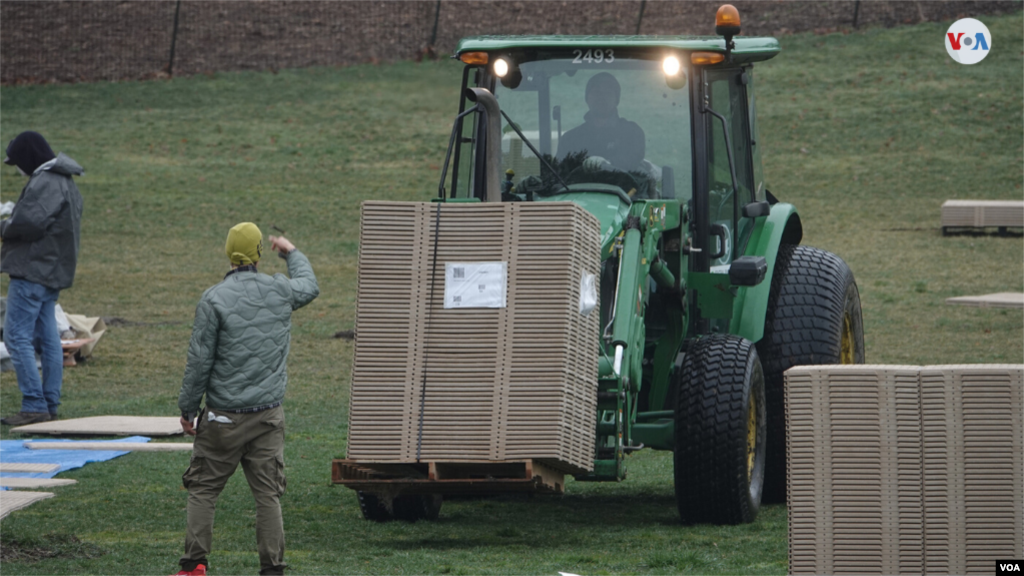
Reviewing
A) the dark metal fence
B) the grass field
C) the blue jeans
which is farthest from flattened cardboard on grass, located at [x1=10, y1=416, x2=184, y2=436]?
the dark metal fence

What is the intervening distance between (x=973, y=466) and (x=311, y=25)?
31049 mm

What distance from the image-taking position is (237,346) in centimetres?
621

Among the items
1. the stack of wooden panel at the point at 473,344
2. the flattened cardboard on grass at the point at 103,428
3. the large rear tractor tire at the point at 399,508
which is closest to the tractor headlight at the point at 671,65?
the stack of wooden panel at the point at 473,344

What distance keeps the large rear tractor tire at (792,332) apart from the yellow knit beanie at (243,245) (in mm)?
3586

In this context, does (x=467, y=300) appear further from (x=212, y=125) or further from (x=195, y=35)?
(x=195, y=35)

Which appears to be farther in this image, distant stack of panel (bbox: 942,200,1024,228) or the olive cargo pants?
distant stack of panel (bbox: 942,200,1024,228)

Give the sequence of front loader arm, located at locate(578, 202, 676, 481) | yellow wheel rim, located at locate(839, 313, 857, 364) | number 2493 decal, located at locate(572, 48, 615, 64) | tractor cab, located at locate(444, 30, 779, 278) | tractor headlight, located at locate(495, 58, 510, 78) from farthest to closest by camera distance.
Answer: yellow wheel rim, located at locate(839, 313, 857, 364), tractor headlight, located at locate(495, 58, 510, 78), number 2493 decal, located at locate(572, 48, 615, 64), tractor cab, located at locate(444, 30, 779, 278), front loader arm, located at locate(578, 202, 676, 481)

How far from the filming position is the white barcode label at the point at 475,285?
6.77 metres

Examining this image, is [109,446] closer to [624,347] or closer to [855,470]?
[624,347]

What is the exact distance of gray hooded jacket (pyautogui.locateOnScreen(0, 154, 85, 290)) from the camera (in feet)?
35.1

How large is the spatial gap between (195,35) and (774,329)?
28930 mm

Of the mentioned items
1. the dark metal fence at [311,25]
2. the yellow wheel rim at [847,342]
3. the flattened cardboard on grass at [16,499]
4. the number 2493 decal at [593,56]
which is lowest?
the flattened cardboard on grass at [16,499]

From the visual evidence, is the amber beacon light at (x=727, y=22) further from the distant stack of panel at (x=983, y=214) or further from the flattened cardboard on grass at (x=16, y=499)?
the distant stack of panel at (x=983, y=214)

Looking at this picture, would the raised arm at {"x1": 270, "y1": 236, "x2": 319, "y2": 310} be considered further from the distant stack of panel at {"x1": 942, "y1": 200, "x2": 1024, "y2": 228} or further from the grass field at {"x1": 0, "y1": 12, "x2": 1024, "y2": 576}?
the distant stack of panel at {"x1": 942, "y1": 200, "x2": 1024, "y2": 228}
